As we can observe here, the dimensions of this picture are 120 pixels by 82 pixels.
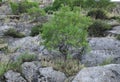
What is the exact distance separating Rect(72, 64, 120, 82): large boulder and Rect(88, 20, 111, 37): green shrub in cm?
963

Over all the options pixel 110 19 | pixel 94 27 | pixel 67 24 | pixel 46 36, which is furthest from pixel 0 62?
pixel 110 19

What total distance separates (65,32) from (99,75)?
4.69m

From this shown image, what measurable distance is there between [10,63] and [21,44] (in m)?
5.45

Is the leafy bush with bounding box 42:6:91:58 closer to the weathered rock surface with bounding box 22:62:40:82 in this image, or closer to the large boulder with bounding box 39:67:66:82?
the weathered rock surface with bounding box 22:62:40:82

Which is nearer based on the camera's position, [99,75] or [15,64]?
[99,75]

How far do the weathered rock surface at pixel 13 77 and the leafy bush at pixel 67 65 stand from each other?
4.86 ft

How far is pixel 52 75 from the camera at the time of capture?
16.6 metres

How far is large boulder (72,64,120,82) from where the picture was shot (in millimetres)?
15086

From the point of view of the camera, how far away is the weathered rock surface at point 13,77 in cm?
1683

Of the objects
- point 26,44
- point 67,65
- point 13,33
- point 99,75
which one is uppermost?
point 99,75

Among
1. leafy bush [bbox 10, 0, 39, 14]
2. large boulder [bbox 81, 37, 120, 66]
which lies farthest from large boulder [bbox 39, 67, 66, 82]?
leafy bush [bbox 10, 0, 39, 14]

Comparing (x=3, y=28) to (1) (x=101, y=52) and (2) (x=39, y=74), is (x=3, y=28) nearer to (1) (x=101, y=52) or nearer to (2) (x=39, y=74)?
(1) (x=101, y=52)

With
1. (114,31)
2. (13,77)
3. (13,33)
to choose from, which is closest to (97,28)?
(114,31)

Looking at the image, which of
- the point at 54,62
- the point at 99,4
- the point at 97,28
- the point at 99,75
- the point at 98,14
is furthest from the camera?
the point at 99,4
